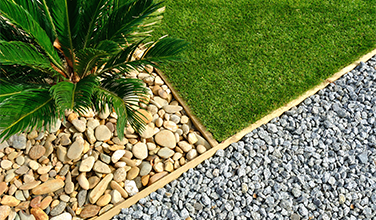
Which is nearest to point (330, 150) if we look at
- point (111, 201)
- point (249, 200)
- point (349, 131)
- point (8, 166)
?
point (349, 131)

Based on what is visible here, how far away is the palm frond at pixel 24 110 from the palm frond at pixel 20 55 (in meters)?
0.22

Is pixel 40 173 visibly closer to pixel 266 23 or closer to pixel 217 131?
pixel 217 131

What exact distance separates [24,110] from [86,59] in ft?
2.01

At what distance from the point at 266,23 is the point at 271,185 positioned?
244 cm

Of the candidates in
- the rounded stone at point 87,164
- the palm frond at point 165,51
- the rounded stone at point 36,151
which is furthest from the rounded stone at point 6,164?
the palm frond at point 165,51

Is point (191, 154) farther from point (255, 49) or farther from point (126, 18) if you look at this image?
point (255, 49)

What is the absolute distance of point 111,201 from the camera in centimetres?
296

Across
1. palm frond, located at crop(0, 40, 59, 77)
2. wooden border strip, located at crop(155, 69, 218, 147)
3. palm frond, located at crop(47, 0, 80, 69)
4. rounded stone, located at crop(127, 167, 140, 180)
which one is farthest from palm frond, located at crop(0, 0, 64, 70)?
wooden border strip, located at crop(155, 69, 218, 147)

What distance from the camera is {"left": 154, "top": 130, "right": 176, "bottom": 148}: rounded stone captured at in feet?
10.9

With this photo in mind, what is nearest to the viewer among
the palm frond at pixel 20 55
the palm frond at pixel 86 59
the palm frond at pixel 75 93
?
the palm frond at pixel 20 55

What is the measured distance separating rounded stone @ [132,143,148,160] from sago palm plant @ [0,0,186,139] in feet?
1.54

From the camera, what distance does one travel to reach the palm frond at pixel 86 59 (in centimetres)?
241

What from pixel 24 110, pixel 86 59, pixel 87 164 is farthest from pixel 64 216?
pixel 86 59

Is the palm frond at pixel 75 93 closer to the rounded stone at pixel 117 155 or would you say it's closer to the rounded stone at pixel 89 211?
the rounded stone at pixel 117 155
